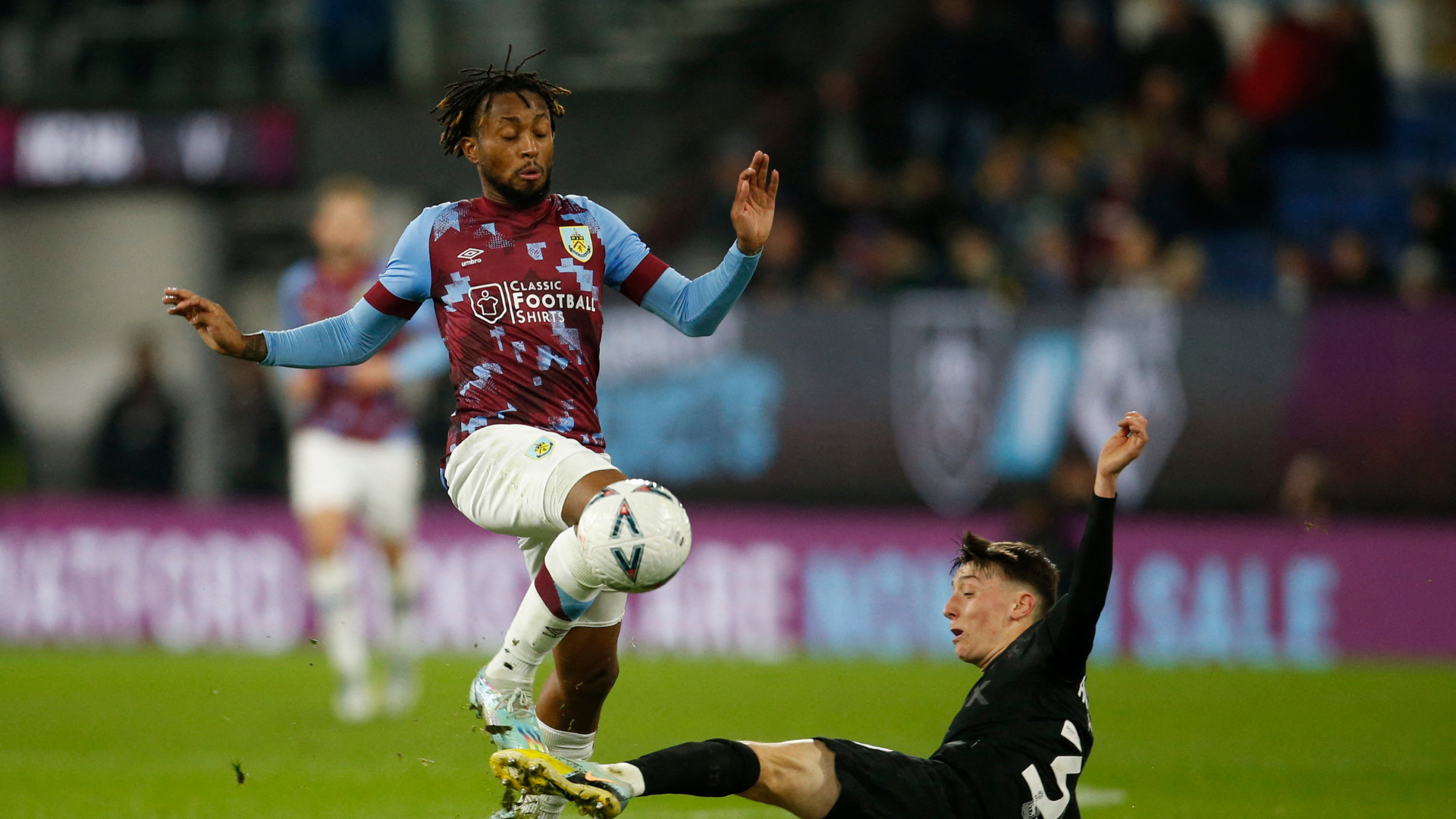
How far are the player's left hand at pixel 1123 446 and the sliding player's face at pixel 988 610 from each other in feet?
1.71

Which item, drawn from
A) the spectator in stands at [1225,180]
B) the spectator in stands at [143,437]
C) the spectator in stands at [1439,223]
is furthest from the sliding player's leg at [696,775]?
the spectator in stands at [143,437]

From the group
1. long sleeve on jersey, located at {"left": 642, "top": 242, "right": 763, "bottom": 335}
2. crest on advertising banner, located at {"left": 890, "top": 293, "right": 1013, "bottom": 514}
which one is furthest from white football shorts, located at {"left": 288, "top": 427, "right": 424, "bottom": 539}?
long sleeve on jersey, located at {"left": 642, "top": 242, "right": 763, "bottom": 335}

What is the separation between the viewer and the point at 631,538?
15.4 ft

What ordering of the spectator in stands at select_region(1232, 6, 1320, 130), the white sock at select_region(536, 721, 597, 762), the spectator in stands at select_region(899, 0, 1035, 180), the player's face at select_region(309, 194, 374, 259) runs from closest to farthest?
1. the white sock at select_region(536, 721, 597, 762)
2. the player's face at select_region(309, 194, 374, 259)
3. the spectator in stands at select_region(1232, 6, 1320, 130)
4. the spectator in stands at select_region(899, 0, 1035, 180)

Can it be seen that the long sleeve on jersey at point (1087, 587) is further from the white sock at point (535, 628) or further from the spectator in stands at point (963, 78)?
the spectator in stands at point (963, 78)

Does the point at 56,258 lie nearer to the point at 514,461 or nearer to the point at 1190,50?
the point at 1190,50

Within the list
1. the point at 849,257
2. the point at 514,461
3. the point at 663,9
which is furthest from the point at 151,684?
the point at 663,9

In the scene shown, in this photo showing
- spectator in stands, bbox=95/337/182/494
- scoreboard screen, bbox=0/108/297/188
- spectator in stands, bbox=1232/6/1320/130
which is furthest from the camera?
scoreboard screen, bbox=0/108/297/188

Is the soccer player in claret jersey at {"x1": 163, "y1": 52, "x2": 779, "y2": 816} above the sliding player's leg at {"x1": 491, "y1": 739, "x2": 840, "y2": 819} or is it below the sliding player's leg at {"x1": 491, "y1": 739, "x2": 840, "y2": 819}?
above

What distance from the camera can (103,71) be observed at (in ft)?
55.7

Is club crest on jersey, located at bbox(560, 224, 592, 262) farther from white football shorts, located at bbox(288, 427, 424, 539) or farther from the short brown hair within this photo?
white football shorts, located at bbox(288, 427, 424, 539)

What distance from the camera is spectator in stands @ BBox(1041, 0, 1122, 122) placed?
50.2 feet

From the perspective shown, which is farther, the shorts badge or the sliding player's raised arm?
the shorts badge

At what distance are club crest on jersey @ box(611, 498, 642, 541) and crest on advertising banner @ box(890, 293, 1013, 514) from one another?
822cm
